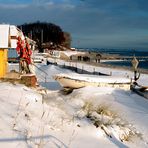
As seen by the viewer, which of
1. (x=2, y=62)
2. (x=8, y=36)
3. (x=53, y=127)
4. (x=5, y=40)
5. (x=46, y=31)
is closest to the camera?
(x=53, y=127)

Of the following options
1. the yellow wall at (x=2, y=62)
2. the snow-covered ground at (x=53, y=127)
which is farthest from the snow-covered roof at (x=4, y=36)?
the snow-covered ground at (x=53, y=127)

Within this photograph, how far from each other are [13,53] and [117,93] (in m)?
27.5

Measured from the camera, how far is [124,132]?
8961mm

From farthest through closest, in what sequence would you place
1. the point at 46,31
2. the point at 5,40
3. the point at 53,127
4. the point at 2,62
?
1. the point at 46,31
2. the point at 5,40
3. the point at 2,62
4. the point at 53,127

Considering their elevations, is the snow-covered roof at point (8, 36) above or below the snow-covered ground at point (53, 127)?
above

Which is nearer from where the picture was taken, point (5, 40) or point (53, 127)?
point (53, 127)

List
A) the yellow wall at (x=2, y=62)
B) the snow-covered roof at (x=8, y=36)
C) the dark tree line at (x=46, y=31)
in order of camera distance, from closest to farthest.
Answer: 1. the yellow wall at (x=2, y=62)
2. the snow-covered roof at (x=8, y=36)
3. the dark tree line at (x=46, y=31)

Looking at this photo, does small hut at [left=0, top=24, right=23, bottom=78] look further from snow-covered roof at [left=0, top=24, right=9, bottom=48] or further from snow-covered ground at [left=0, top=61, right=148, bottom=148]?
snow-covered ground at [left=0, top=61, right=148, bottom=148]

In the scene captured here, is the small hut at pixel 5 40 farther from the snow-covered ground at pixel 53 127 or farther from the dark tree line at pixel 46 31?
the dark tree line at pixel 46 31

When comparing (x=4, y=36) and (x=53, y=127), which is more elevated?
(x=4, y=36)

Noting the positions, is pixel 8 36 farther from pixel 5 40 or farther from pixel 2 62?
pixel 2 62

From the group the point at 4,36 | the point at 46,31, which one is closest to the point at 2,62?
the point at 4,36

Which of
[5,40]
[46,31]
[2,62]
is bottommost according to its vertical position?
[2,62]

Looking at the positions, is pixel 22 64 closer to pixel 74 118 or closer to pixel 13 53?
pixel 74 118
